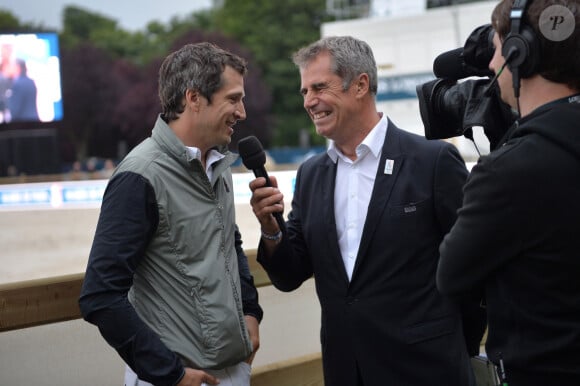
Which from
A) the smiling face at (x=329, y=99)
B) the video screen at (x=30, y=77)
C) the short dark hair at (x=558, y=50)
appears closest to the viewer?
the short dark hair at (x=558, y=50)

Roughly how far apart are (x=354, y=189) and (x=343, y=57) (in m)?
0.53

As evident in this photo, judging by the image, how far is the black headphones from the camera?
1910 mm

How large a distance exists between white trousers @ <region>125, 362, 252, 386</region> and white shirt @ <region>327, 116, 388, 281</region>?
512mm

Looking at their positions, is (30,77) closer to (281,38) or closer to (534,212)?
(534,212)

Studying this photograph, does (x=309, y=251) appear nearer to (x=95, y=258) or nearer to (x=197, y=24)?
(x=95, y=258)

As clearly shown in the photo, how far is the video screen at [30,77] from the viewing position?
69.1 ft

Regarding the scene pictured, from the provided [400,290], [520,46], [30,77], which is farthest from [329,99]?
[30,77]

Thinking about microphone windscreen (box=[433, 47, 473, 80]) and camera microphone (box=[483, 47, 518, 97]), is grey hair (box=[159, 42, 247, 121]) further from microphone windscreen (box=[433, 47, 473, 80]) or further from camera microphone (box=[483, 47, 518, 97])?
camera microphone (box=[483, 47, 518, 97])

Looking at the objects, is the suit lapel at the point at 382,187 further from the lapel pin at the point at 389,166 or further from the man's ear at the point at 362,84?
the man's ear at the point at 362,84

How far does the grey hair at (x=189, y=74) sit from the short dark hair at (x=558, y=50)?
3.32 feet

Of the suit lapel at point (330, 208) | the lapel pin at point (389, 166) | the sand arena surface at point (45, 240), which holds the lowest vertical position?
the sand arena surface at point (45, 240)

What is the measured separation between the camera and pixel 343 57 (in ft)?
10.4

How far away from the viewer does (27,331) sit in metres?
2.90

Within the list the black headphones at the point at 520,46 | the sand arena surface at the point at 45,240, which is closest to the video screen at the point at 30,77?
the sand arena surface at the point at 45,240
